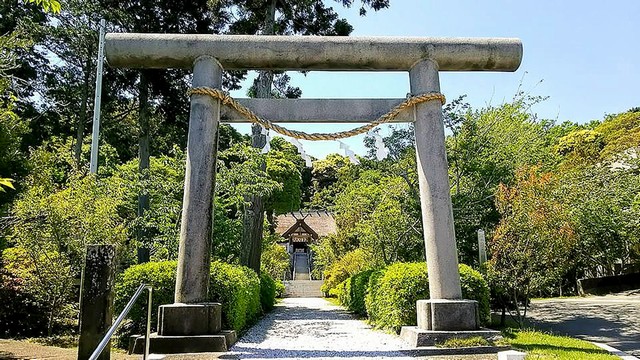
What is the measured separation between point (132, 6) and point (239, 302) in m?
13.6

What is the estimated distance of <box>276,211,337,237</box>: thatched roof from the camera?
46156 millimetres

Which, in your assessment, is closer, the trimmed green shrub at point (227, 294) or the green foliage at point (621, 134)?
the trimmed green shrub at point (227, 294)

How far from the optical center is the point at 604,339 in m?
9.17

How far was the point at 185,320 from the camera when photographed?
5590 millimetres

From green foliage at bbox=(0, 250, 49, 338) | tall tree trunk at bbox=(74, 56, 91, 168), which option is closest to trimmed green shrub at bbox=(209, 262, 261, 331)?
green foliage at bbox=(0, 250, 49, 338)

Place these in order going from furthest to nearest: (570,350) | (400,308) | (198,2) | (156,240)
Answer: (198,2) → (156,240) → (400,308) → (570,350)

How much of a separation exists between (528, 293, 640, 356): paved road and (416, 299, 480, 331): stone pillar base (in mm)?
3426

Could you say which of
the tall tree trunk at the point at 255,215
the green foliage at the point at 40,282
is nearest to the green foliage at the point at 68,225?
the green foliage at the point at 40,282

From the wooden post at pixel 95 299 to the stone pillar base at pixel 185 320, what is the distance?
180 centimetres

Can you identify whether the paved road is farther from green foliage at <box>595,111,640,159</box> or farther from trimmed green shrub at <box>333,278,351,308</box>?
green foliage at <box>595,111,640,159</box>

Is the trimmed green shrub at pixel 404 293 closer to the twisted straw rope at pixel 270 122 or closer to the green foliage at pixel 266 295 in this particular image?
the twisted straw rope at pixel 270 122

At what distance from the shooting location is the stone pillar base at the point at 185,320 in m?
5.54

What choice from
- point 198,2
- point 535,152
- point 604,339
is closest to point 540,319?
point 604,339

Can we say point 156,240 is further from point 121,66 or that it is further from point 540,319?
point 540,319
